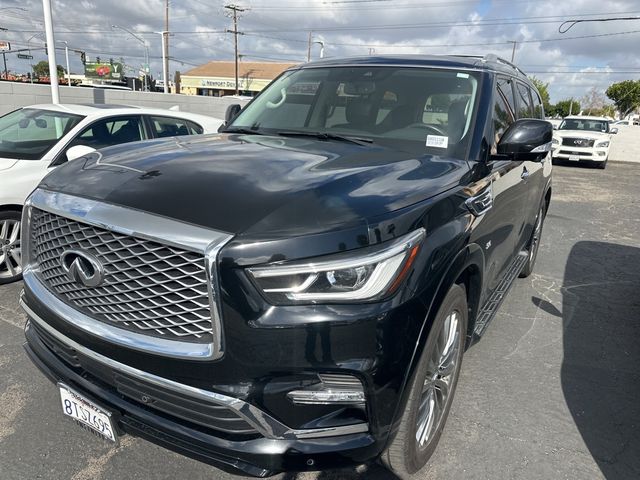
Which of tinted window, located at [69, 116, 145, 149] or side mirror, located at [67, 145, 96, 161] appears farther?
tinted window, located at [69, 116, 145, 149]

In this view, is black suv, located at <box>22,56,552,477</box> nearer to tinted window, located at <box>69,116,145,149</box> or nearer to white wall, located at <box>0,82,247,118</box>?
tinted window, located at <box>69,116,145,149</box>

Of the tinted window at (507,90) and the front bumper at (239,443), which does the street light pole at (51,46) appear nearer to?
the tinted window at (507,90)

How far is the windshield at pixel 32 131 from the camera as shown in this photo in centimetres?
489

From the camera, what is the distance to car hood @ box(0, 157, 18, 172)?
4.61 metres

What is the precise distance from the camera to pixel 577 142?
16.9 meters

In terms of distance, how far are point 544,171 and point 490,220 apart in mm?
2522

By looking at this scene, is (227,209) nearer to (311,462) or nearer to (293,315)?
(293,315)

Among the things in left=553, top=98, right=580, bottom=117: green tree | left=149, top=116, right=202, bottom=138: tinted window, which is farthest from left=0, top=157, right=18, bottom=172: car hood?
left=553, top=98, right=580, bottom=117: green tree

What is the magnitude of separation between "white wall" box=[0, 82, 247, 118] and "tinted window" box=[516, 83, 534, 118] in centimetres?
817

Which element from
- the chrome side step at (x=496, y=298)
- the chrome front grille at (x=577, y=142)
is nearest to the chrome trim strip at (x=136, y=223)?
the chrome side step at (x=496, y=298)

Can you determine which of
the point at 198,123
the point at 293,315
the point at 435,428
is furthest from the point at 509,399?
the point at 198,123

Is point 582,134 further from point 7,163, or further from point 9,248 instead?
point 9,248

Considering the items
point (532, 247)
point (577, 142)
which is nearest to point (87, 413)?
point (532, 247)

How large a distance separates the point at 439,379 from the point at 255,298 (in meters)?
1.22
